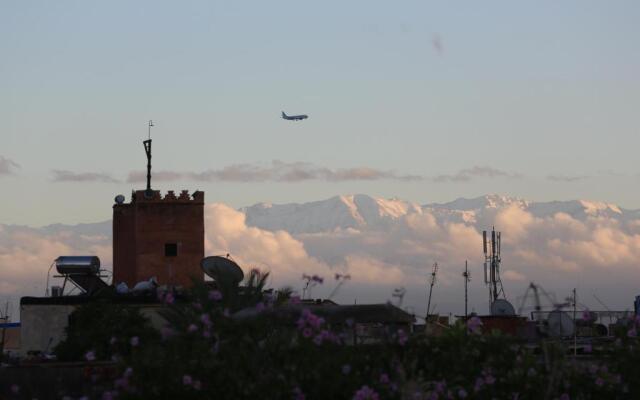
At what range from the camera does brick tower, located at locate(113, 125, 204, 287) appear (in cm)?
7538

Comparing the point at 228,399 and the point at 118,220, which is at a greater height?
the point at 118,220

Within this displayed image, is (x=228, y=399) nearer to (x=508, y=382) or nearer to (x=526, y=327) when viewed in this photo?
(x=508, y=382)

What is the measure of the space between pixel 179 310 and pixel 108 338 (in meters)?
17.8

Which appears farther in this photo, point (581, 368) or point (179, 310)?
point (179, 310)

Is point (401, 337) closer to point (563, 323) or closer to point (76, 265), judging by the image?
point (563, 323)

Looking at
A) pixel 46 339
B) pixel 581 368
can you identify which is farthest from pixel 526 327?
pixel 581 368

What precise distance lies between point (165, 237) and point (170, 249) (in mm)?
796

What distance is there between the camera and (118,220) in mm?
80562

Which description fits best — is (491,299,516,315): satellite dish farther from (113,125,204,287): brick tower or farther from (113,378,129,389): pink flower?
(113,378,129,389): pink flower

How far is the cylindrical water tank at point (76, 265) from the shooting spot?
237ft

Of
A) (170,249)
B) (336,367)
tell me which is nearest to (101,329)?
(170,249)

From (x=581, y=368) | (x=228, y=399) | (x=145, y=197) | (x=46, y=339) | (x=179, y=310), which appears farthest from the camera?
(x=145, y=197)

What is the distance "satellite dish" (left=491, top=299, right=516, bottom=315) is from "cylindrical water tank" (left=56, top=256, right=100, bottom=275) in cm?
2433

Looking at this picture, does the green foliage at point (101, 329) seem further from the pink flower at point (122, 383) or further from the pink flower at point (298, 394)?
the pink flower at point (298, 394)
